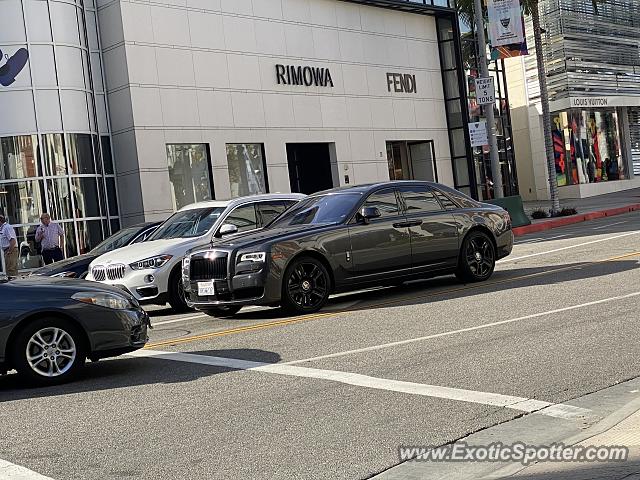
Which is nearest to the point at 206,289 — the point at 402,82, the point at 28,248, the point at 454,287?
the point at 454,287

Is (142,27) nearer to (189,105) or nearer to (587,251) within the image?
(189,105)

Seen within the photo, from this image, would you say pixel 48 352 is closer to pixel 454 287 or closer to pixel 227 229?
pixel 227 229

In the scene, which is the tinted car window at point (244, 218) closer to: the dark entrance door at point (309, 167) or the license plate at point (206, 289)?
the license plate at point (206, 289)

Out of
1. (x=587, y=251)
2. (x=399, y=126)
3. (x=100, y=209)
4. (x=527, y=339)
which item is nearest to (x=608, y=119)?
(x=399, y=126)

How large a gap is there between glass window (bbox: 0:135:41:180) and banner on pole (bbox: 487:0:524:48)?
13.5 meters

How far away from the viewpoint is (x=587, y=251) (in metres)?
18.4

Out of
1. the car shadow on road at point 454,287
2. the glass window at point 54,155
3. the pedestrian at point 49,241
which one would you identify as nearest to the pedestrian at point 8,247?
the pedestrian at point 49,241

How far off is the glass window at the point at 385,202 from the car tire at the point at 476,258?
1290 millimetres

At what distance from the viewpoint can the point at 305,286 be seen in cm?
1305

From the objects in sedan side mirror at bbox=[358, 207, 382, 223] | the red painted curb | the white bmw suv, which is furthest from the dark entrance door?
sedan side mirror at bbox=[358, 207, 382, 223]

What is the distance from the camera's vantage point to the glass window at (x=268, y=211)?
16.2m

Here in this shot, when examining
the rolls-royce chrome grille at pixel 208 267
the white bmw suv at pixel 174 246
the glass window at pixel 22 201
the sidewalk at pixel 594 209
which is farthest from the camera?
the sidewalk at pixel 594 209

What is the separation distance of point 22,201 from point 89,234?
220 cm

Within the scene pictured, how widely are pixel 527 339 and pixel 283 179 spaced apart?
24413 millimetres
